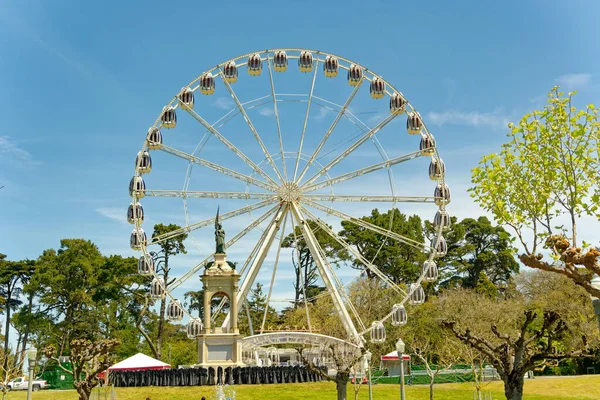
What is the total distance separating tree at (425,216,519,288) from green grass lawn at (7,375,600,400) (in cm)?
3929

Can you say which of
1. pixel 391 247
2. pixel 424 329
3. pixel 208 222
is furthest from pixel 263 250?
pixel 391 247

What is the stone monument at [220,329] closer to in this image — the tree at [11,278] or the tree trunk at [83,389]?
the tree trunk at [83,389]

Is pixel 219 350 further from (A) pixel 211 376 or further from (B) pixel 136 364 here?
(B) pixel 136 364

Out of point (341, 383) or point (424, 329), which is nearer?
point (341, 383)

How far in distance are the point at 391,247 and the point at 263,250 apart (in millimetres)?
38076

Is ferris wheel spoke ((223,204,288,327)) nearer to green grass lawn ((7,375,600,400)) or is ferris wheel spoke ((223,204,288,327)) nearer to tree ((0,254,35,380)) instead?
green grass lawn ((7,375,600,400))

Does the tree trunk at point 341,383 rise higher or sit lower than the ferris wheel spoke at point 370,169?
lower

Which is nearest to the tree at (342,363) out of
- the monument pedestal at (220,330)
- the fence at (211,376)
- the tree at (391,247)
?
the fence at (211,376)

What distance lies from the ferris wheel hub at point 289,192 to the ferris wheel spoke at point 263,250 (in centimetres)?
56

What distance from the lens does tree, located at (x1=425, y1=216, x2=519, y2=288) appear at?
80375mm

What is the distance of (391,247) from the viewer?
75438 mm

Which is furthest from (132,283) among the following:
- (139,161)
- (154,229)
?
(139,161)

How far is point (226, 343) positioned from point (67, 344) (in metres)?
34.2

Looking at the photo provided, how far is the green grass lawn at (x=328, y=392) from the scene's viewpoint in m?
34.8
